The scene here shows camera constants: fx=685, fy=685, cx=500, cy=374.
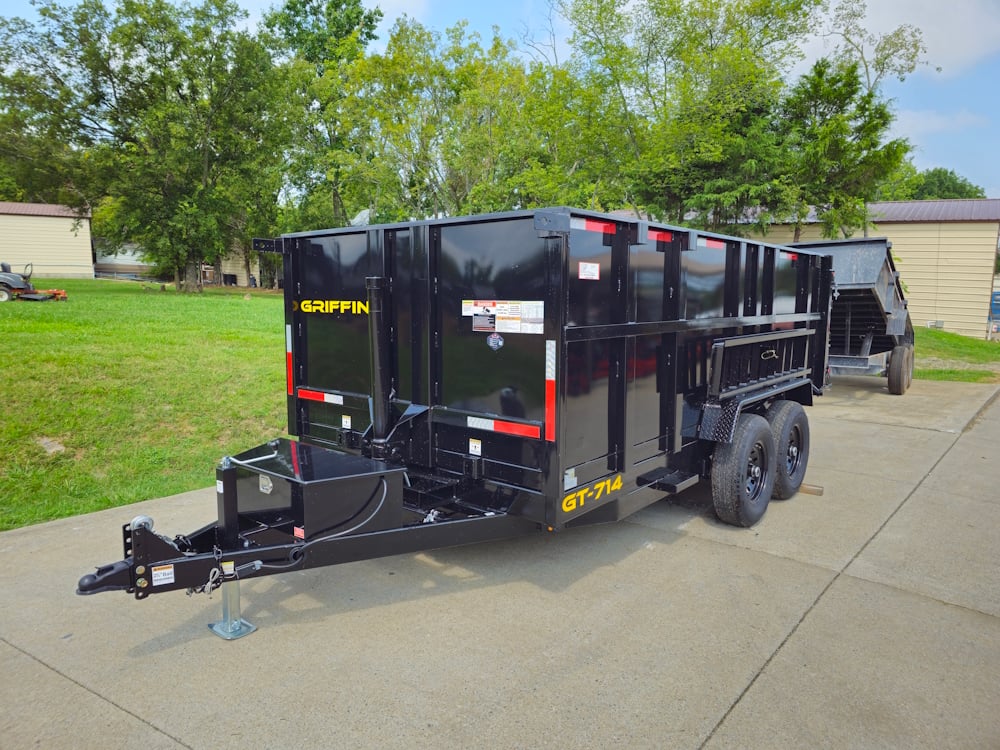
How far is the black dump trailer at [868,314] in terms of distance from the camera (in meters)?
10.3

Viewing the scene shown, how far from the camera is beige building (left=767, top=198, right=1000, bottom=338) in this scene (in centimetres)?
2312

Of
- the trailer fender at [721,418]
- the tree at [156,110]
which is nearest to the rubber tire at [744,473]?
the trailer fender at [721,418]

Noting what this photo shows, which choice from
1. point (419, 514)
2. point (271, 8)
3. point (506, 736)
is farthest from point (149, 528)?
point (271, 8)

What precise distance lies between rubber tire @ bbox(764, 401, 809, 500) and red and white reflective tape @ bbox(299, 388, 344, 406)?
141 inches

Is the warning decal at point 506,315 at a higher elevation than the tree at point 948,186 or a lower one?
lower

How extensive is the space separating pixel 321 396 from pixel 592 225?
2.38 m

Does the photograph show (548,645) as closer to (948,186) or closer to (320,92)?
(320,92)

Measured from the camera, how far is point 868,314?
451 inches

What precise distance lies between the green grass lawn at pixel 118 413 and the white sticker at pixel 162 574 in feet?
10.4

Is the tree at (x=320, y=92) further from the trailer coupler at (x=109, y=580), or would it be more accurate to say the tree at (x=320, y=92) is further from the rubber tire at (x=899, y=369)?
the trailer coupler at (x=109, y=580)

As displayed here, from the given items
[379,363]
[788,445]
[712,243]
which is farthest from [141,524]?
[788,445]

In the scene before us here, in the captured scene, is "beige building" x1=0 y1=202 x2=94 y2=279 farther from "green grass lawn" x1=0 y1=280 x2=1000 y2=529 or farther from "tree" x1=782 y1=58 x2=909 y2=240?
"tree" x1=782 y1=58 x2=909 y2=240

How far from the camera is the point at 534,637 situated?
12.2ft

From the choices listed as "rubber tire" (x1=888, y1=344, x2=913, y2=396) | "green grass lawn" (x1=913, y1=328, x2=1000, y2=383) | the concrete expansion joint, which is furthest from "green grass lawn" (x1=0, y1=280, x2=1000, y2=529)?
"green grass lawn" (x1=913, y1=328, x2=1000, y2=383)
